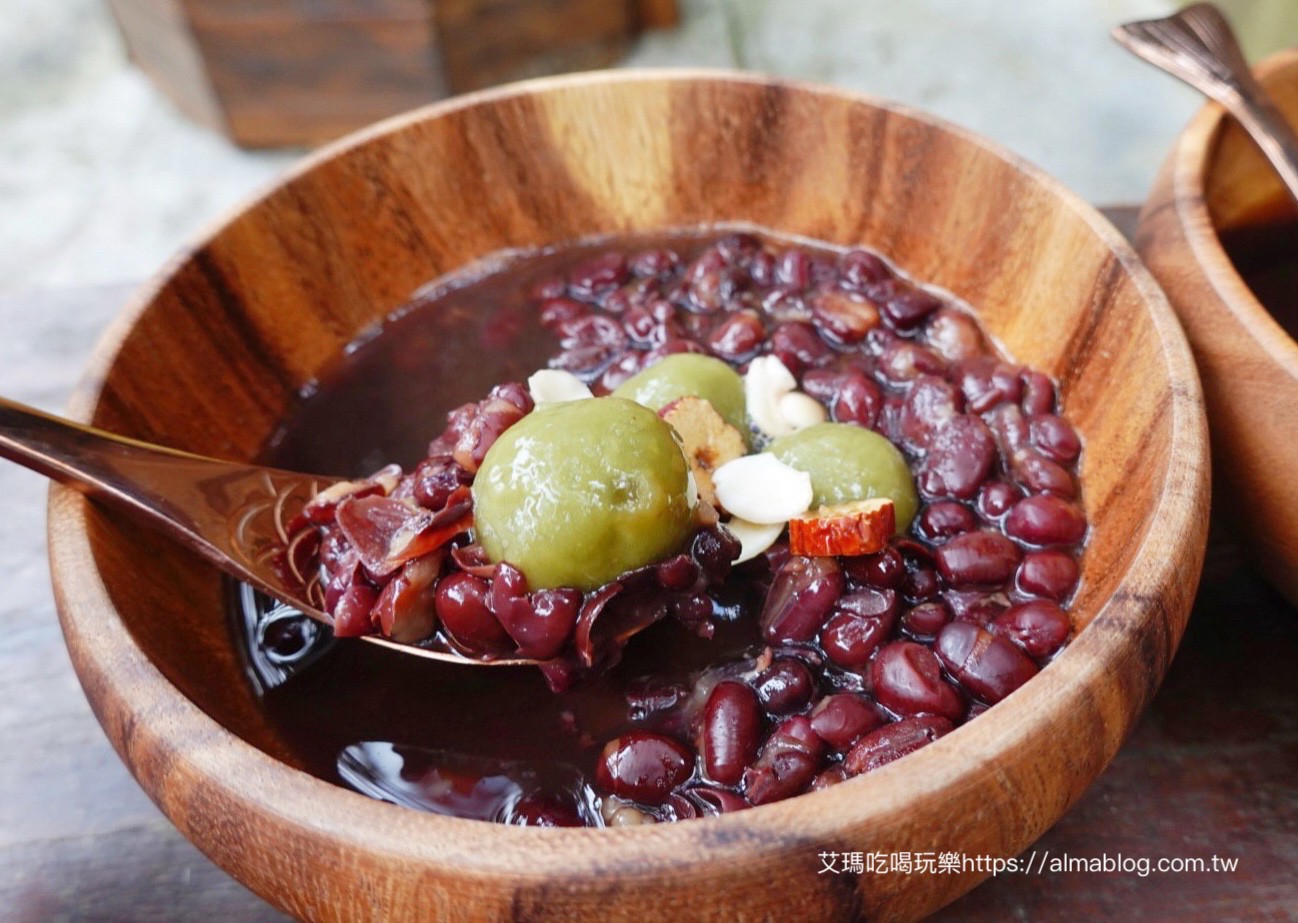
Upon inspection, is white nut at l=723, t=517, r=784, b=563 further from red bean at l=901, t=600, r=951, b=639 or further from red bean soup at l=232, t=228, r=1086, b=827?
red bean at l=901, t=600, r=951, b=639

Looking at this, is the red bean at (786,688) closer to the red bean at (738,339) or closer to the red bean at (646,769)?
the red bean at (646,769)

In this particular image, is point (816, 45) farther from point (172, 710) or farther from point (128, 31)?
point (172, 710)

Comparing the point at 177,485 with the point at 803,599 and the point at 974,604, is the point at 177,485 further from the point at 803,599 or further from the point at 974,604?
the point at 974,604

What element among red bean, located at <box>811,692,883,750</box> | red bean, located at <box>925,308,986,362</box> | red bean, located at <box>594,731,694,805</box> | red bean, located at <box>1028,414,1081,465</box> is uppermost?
red bean, located at <box>925,308,986,362</box>

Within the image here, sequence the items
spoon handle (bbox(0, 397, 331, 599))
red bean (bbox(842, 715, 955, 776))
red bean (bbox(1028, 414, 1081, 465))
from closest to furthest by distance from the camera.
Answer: red bean (bbox(842, 715, 955, 776)) < spoon handle (bbox(0, 397, 331, 599)) < red bean (bbox(1028, 414, 1081, 465))

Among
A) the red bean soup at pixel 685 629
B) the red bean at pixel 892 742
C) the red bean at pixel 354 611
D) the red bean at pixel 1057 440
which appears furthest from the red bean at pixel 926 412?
the red bean at pixel 354 611

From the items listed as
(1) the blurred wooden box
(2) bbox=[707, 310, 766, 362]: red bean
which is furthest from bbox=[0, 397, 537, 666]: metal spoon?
(1) the blurred wooden box

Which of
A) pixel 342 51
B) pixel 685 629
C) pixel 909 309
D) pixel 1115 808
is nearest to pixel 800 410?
pixel 909 309

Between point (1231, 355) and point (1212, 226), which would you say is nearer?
point (1231, 355)

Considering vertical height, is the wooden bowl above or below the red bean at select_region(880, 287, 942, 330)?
above
